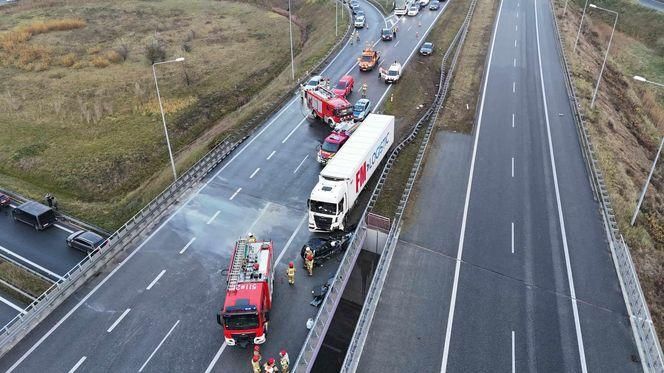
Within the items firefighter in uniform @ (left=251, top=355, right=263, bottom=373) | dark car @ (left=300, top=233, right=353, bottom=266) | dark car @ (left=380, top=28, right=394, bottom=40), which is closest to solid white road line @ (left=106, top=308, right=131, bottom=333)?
firefighter in uniform @ (left=251, top=355, right=263, bottom=373)

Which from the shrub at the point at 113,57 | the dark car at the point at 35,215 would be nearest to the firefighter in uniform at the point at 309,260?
the dark car at the point at 35,215

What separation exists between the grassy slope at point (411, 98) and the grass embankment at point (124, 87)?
1357 centimetres

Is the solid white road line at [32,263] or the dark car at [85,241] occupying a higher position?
the dark car at [85,241]

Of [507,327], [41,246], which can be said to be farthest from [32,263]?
[507,327]

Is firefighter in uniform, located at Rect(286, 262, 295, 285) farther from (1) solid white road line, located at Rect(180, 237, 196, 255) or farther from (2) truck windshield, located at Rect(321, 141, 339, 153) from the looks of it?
(2) truck windshield, located at Rect(321, 141, 339, 153)

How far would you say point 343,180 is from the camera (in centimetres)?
2967

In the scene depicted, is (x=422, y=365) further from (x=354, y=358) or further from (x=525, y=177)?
(x=525, y=177)

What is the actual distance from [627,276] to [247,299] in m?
20.5

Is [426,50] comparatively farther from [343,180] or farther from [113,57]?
[113,57]

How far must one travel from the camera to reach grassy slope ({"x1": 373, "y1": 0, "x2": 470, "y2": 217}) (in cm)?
3426

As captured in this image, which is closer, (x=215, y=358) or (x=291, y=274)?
(x=215, y=358)

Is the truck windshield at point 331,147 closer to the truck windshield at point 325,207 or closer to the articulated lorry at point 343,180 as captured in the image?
the articulated lorry at point 343,180

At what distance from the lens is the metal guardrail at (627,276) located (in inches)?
826

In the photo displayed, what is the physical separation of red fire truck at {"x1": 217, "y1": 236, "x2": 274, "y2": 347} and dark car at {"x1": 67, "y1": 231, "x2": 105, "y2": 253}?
1250cm
